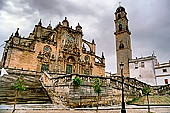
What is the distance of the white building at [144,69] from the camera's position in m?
33.1

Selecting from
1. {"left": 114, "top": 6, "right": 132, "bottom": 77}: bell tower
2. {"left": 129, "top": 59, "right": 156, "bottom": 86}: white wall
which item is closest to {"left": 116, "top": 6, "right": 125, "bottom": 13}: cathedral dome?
{"left": 114, "top": 6, "right": 132, "bottom": 77}: bell tower

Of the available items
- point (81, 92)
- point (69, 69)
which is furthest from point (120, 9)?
point (81, 92)

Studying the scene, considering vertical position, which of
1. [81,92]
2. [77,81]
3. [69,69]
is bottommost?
[81,92]

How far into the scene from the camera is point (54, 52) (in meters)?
30.0

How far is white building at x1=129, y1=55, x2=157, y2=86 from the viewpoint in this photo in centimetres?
3306

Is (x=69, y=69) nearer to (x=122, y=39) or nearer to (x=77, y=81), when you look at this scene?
(x=77, y=81)

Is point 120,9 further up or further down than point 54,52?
further up

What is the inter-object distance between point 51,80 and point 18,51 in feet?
49.1

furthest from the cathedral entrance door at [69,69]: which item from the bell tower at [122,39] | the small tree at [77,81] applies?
the small tree at [77,81]

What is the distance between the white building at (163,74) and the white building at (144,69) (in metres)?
1.01

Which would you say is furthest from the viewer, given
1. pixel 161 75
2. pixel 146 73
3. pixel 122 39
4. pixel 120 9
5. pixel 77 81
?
pixel 120 9

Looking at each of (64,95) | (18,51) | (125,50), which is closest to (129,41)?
(125,50)

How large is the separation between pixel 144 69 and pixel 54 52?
2276 cm

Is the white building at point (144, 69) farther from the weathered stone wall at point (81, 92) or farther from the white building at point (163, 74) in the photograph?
the weathered stone wall at point (81, 92)
